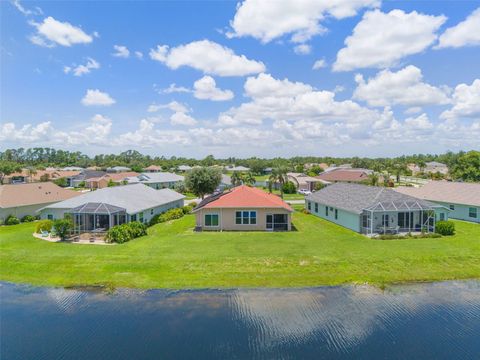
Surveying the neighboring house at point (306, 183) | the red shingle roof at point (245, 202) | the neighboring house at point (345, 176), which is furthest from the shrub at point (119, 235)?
the neighboring house at point (345, 176)

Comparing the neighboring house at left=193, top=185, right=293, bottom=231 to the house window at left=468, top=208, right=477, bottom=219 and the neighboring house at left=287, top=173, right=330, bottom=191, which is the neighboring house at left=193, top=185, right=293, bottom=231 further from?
the neighboring house at left=287, top=173, right=330, bottom=191

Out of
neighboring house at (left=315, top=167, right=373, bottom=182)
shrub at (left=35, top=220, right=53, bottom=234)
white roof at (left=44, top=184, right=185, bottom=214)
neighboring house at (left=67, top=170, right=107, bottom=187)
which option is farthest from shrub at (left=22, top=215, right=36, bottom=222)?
neighboring house at (left=315, top=167, right=373, bottom=182)

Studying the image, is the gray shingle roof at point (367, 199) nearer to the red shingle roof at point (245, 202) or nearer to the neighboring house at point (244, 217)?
the red shingle roof at point (245, 202)

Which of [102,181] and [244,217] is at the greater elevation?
[102,181]

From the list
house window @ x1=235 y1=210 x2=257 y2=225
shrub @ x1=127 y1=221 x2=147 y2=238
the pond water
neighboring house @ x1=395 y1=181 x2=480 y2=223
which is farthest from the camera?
neighboring house @ x1=395 y1=181 x2=480 y2=223

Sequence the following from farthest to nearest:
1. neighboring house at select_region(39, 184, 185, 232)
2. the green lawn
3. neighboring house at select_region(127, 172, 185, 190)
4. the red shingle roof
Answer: neighboring house at select_region(127, 172, 185, 190) < the red shingle roof < neighboring house at select_region(39, 184, 185, 232) < the green lawn

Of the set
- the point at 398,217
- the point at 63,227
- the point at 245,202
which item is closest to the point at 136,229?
the point at 63,227

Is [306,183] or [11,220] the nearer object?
[11,220]

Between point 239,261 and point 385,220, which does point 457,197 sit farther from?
point 239,261
